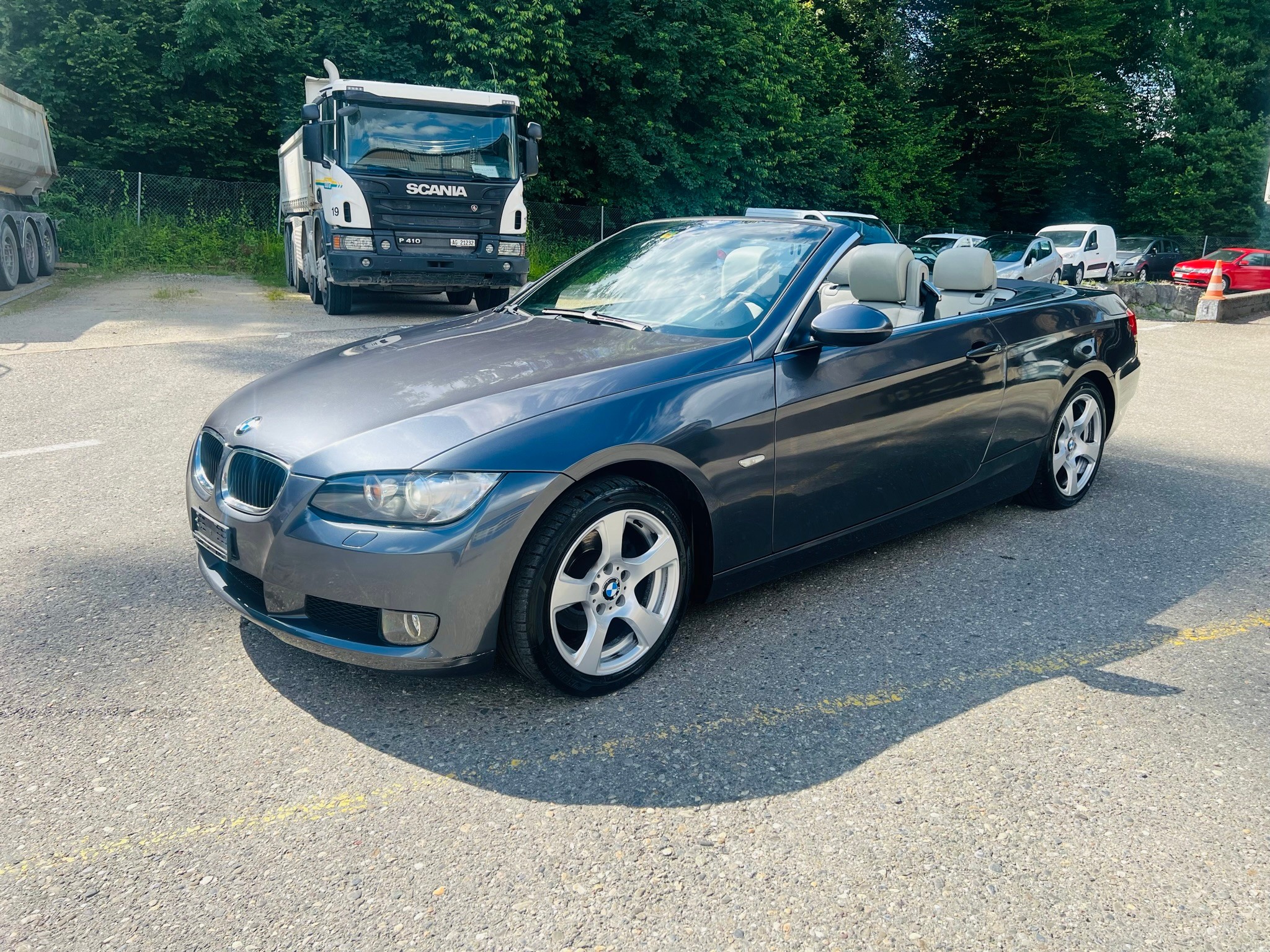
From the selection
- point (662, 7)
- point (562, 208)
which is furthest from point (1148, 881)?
point (662, 7)

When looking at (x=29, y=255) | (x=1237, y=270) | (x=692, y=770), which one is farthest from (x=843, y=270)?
(x=1237, y=270)

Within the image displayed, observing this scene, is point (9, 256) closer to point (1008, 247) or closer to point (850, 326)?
point (850, 326)

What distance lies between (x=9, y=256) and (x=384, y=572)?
14833mm

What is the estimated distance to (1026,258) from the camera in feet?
72.3

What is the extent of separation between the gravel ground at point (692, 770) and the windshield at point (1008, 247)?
18442 millimetres

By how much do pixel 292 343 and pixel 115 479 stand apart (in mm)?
5420

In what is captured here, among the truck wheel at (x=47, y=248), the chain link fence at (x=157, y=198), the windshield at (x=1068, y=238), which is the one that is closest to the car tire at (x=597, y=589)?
the truck wheel at (x=47, y=248)

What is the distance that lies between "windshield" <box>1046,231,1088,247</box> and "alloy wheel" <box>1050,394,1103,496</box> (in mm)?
23942

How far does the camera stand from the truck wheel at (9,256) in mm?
14609

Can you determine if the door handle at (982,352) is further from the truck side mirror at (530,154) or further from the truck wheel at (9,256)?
the truck wheel at (9,256)

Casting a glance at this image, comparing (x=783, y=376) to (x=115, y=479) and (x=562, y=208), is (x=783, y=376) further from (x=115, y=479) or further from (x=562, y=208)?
(x=562, y=208)

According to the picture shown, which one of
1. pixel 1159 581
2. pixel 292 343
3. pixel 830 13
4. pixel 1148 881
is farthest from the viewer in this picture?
pixel 830 13

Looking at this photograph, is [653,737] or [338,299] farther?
[338,299]

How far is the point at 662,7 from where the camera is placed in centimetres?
2609
